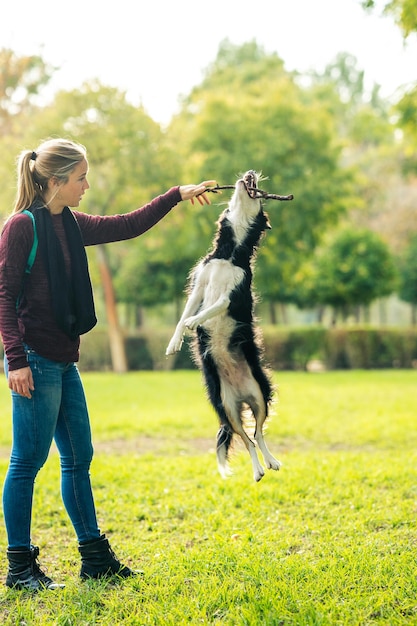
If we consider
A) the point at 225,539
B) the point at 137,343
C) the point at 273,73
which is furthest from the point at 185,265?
the point at 225,539

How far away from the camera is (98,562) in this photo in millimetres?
3893

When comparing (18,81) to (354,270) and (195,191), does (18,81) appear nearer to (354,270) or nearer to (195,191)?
(354,270)

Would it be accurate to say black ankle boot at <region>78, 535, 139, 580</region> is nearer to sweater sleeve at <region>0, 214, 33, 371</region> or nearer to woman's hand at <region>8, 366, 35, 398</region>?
woman's hand at <region>8, 366, 35, 398</region>

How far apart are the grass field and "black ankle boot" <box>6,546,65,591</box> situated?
0.23 ft

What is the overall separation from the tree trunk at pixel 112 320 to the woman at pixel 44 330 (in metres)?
16.4

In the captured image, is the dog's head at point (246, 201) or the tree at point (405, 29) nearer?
the dog's head at point (246, 201)

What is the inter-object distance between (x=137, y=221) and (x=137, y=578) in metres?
2.17

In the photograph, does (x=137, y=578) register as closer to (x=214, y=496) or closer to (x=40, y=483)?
(x=214, y=496)

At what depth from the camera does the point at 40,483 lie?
6.49 meters

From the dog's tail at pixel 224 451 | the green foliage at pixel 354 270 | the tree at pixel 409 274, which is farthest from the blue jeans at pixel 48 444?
the tree at pixel 409 274

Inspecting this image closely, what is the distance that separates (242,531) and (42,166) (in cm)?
295

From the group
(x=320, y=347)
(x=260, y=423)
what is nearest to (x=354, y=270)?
(x=320, y=347)

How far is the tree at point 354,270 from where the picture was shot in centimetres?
2327

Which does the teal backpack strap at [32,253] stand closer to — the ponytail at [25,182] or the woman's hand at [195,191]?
the ponytail at [25,182]
